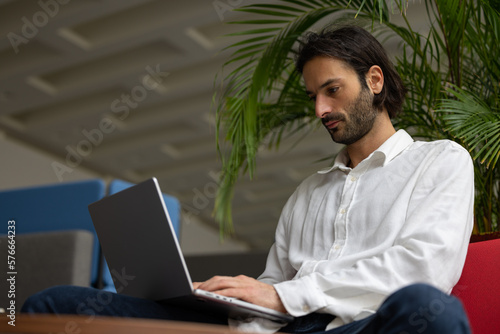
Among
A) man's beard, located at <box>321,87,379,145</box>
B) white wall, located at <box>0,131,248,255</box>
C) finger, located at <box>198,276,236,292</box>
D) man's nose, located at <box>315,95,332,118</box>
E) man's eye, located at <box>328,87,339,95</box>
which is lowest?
white wall, located at <box>0,131,248,255</box>

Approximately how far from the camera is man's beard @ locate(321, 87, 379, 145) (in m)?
1.79

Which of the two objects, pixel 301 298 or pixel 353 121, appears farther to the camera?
pixel 353 121

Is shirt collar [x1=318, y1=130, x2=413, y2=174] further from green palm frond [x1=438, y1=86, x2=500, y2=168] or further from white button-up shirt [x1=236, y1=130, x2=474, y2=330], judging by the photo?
green palm frond [x1=438, y1=86, x2=500, y2=168]

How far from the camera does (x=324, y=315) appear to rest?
1.42 m

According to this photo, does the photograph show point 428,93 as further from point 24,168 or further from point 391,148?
point 24,168

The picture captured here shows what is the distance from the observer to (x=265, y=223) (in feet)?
47.8

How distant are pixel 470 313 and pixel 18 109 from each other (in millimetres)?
8577

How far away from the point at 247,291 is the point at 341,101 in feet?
2.19

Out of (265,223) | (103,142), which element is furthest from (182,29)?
(265,223)

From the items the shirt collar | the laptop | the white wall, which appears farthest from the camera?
the white wall

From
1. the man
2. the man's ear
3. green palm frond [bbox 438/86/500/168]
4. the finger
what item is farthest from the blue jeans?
green palm frond [bbox 438/86/500/168]

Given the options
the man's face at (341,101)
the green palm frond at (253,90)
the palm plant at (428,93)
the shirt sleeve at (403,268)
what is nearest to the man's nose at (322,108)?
the man's face at (341,101)

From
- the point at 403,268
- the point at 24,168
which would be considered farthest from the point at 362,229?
the point at 24,168

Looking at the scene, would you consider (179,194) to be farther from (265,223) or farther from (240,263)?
(240,263)
